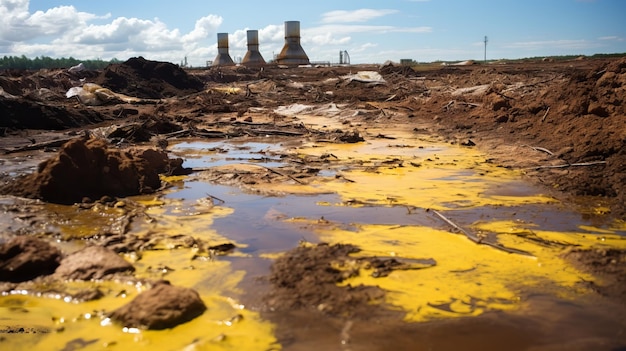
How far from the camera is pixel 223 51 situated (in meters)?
59.3

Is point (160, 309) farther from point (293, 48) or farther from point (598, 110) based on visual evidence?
point (293, 48)

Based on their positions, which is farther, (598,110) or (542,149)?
(598,110)

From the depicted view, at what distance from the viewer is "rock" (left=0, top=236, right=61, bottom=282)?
15.8 feet

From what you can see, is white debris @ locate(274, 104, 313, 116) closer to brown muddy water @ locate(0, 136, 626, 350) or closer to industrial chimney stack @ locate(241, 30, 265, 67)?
brown muddy water @ locate(0, 136, 626, 350)

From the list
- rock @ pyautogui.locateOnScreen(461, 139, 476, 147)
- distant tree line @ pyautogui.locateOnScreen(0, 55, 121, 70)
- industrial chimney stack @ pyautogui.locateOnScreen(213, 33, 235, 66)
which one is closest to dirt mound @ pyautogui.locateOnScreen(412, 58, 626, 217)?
rock @ pyautogui.locateOnScreen(461, 139, 476, 147)

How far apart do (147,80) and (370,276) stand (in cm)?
3088

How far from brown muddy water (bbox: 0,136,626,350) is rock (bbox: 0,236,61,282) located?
0.28 meters

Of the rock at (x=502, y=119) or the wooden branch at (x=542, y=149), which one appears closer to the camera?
the wooden branch at (x=542, y=149)

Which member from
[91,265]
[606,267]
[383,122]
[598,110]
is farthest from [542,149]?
[91,265]

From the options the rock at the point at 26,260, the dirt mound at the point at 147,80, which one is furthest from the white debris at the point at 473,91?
the rock at the point at 26,260

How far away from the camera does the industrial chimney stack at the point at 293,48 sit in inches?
2079

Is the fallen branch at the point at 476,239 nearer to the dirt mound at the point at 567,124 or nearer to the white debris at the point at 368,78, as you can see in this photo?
the dirt mound at the point at 567,124

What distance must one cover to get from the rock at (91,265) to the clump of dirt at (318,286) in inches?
55.9

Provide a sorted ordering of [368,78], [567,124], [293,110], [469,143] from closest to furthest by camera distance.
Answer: [567,124] → [469,143] → [293,110] → [368,78]
